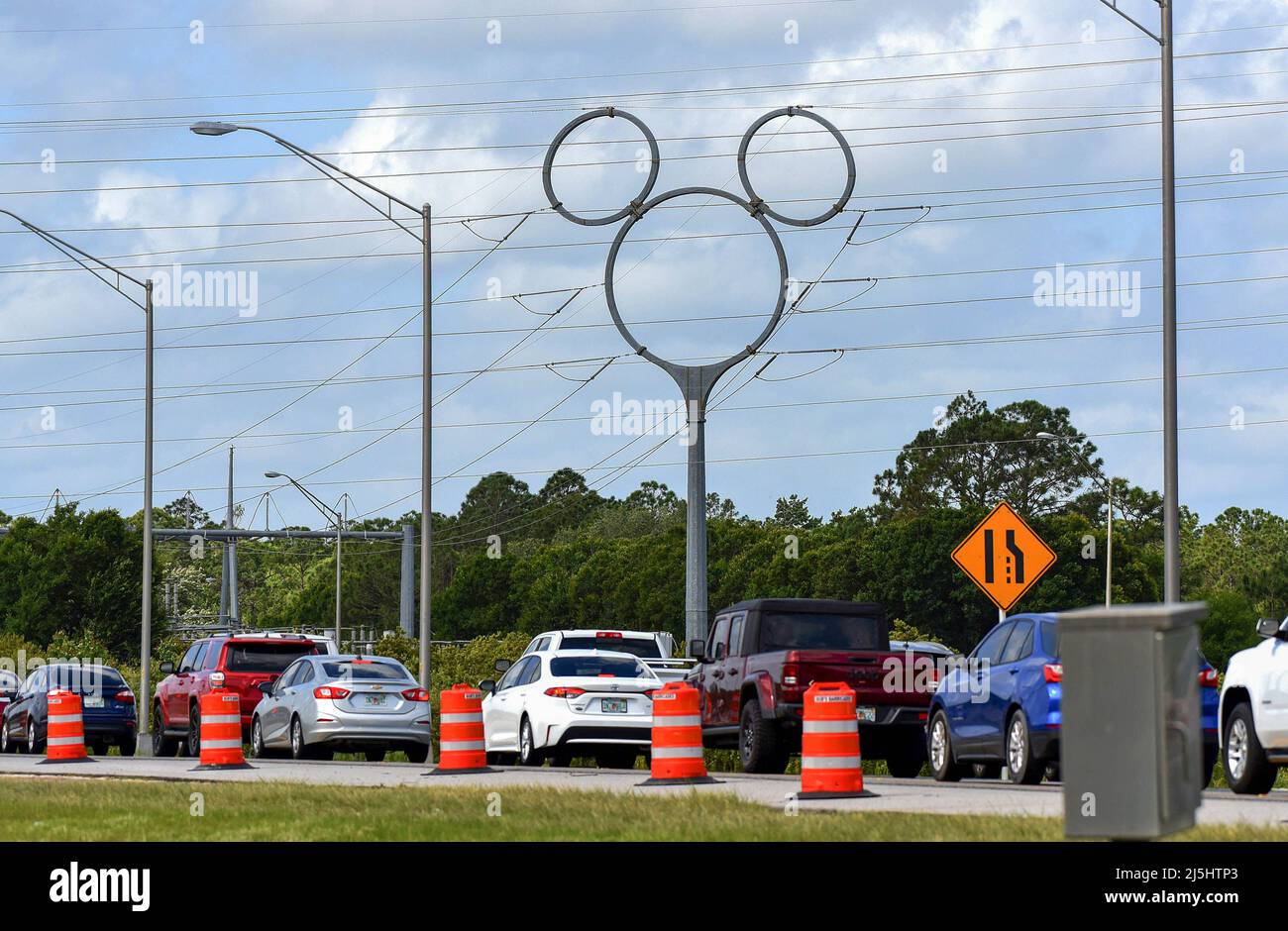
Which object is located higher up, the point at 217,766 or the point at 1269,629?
the point at 1269,629

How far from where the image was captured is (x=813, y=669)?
2220 centimetres

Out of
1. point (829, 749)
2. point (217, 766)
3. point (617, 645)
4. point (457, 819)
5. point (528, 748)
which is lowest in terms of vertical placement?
point (217, 766)

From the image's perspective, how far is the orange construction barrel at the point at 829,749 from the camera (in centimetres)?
1616

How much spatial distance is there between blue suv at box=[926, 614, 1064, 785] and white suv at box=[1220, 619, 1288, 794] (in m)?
1.50

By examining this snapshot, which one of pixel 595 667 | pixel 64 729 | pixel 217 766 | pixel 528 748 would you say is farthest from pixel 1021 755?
pixel 64 729

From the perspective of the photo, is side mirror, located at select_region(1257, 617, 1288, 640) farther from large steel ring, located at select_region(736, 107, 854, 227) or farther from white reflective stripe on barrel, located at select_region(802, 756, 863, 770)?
large steel ring, located at select_region(736, 107, 854, 227)

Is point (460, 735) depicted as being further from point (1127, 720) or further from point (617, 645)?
point (1127, 720)

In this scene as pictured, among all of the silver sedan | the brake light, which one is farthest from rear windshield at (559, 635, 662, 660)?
the brake light

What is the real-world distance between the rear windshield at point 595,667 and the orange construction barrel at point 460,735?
2.55 meters

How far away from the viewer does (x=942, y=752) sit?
67.1 feet

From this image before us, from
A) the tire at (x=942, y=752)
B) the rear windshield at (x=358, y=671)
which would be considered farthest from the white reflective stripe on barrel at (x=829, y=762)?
the rear windshield at (x=358, y=671)

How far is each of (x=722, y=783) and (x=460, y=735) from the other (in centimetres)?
428
